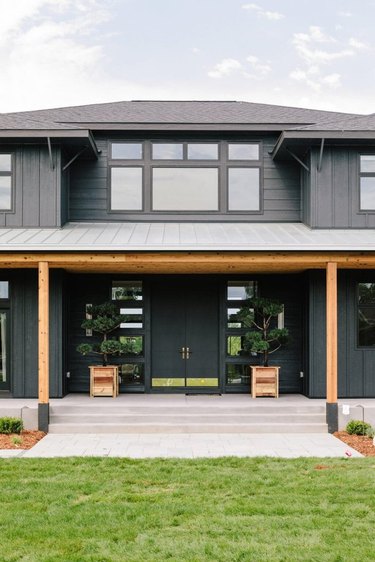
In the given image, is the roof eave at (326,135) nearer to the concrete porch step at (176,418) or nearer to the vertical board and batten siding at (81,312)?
the vertical board and batten siding at (81,312)

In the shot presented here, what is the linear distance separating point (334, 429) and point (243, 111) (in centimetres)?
763

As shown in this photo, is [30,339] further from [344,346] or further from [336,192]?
[336,192]

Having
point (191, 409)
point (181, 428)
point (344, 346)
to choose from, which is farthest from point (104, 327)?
point (344, 346)

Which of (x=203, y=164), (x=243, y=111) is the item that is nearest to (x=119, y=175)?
(x=203, y=164)

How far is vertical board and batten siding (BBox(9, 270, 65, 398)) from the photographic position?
11.3m

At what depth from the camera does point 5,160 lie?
38.5ft

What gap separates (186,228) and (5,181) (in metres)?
3.52

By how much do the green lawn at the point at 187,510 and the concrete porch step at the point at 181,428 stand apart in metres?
2.10

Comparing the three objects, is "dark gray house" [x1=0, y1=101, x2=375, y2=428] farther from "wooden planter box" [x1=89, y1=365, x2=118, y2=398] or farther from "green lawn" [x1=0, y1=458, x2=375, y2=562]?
"green lawn" [x1=0, y1=458, x2=375, y2=562]

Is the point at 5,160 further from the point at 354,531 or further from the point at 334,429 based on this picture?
the point at 354,531

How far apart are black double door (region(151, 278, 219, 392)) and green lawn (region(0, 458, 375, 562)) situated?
453 cm

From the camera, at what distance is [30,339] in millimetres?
11344

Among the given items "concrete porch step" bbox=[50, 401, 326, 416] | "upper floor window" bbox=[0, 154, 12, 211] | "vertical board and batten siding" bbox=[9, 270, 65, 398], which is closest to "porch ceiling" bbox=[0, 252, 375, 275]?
"vertical board and batten siding" bbox=[9, 270, 65, 398]

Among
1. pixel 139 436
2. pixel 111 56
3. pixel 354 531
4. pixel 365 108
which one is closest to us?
pixel 354 531
